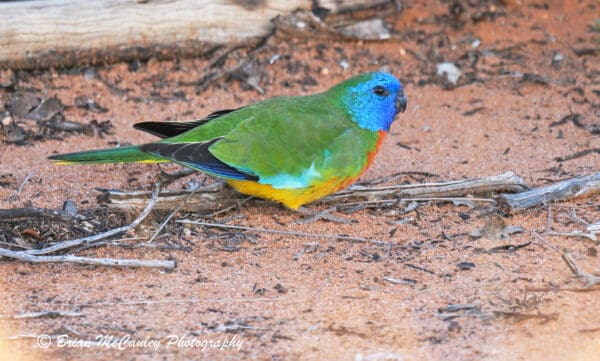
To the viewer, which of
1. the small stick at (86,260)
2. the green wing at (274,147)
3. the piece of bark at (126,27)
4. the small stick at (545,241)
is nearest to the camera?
the small stick at (86,260)

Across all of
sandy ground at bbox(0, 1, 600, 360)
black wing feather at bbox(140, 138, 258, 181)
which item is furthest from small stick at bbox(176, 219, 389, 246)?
black wing feather at bbox(140, 138, 258, 181)

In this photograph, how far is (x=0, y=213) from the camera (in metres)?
4.50

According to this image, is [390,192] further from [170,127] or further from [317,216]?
[170,127]

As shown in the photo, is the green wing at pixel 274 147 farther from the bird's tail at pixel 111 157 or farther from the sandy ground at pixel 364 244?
the sandy ground at pixel 364 244

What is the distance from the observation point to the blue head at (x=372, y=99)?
5.02m

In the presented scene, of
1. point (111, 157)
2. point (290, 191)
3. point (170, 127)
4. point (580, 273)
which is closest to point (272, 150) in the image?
point (290, 191)

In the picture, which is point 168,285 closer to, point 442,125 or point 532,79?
point 442,125

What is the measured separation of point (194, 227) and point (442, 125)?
2318mm

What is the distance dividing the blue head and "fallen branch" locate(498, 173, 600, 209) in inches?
32.8

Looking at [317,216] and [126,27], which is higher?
[126,27]

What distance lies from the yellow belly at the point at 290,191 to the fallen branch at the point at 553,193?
3.08ft

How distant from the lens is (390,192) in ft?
16.4

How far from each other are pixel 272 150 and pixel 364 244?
727 millimetres

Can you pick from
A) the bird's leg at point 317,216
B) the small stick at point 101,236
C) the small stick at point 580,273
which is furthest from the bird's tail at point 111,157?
the small stick at point 580,273
